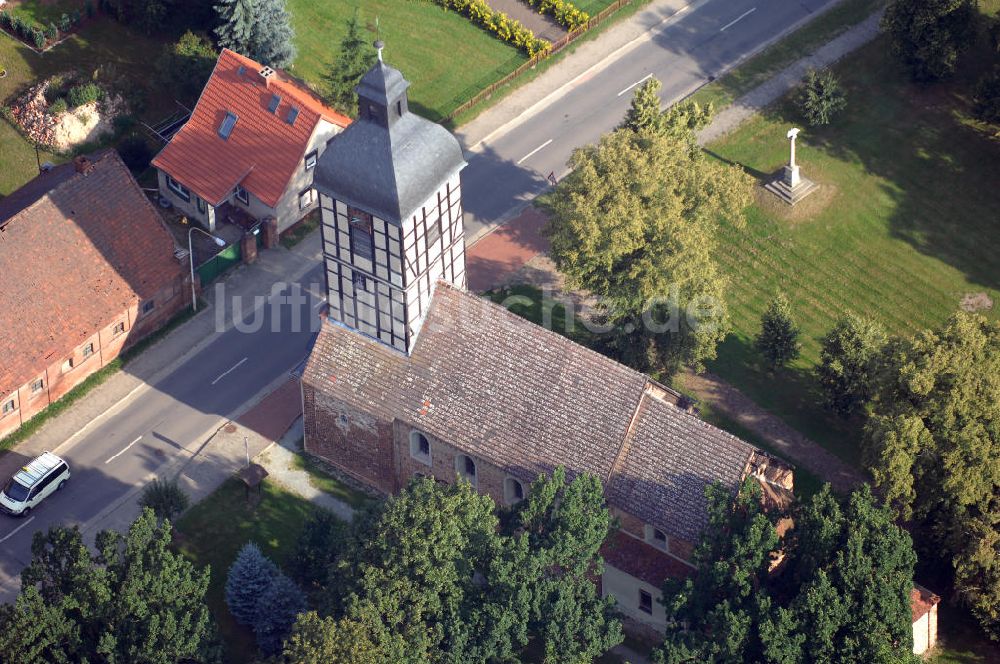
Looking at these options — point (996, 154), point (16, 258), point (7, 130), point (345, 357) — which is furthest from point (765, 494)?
point (7, 130)

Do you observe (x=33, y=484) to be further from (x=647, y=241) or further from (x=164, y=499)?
(x=647, y=241)

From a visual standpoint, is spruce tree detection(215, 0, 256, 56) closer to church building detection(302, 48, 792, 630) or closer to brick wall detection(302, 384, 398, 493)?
church building detection(302, 48, 792, 630)

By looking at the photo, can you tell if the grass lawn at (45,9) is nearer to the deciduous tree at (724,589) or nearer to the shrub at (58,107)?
the shrub at (58,107)

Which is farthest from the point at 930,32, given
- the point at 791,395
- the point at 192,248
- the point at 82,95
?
the point at 82,95

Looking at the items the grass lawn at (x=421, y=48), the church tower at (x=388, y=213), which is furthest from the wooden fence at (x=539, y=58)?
the church tower at (x=388, y=213)

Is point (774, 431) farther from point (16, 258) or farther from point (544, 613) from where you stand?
point (16, 258)

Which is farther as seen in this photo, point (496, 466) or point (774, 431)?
point (774, 431)

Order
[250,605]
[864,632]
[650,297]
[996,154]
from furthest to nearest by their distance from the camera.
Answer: [996,154]
[650,297]
[250,605]
[864,632]
